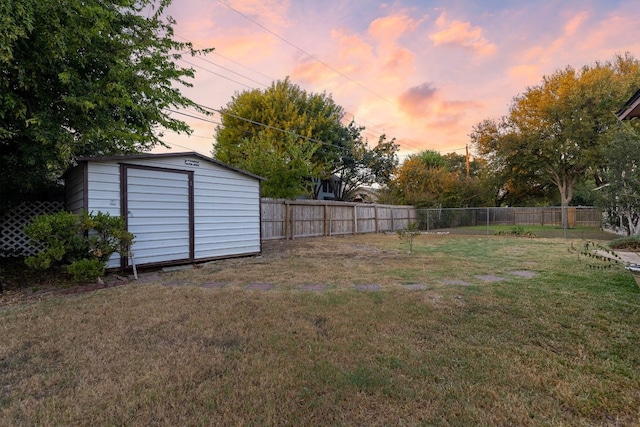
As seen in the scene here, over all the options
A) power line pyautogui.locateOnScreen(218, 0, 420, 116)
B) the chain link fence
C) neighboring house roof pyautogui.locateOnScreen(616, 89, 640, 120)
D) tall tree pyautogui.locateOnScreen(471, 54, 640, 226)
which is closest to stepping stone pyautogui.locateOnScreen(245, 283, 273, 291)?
power line pyautogui.locateOnScreen(218, 0, 420, 116)

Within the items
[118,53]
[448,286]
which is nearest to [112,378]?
[448,286]

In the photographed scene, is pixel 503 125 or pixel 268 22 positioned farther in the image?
pixel 503 125

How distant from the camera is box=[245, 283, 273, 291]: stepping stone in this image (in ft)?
14.5

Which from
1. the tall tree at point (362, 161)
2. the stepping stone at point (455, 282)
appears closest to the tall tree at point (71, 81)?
the stepping stone at point (455, 282)

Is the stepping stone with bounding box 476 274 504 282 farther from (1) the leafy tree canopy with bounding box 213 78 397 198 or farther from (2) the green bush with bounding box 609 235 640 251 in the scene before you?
(1) the leafy tree canopy with bounding box 213 78 397 198

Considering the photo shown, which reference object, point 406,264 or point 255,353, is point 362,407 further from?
point 406,264

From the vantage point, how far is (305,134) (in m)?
19.1

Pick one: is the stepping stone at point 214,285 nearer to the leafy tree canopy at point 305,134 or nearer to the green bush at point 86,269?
the green bush at point 86,269

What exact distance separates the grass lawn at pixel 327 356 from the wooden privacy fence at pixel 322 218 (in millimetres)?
6849

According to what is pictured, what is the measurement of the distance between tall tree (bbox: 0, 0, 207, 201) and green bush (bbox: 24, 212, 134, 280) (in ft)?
3.48

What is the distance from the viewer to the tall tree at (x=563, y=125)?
18.7 metres

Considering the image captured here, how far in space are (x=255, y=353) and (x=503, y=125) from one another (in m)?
27.5

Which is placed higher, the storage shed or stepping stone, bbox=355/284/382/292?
the storage shed

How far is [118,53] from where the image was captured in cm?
616
